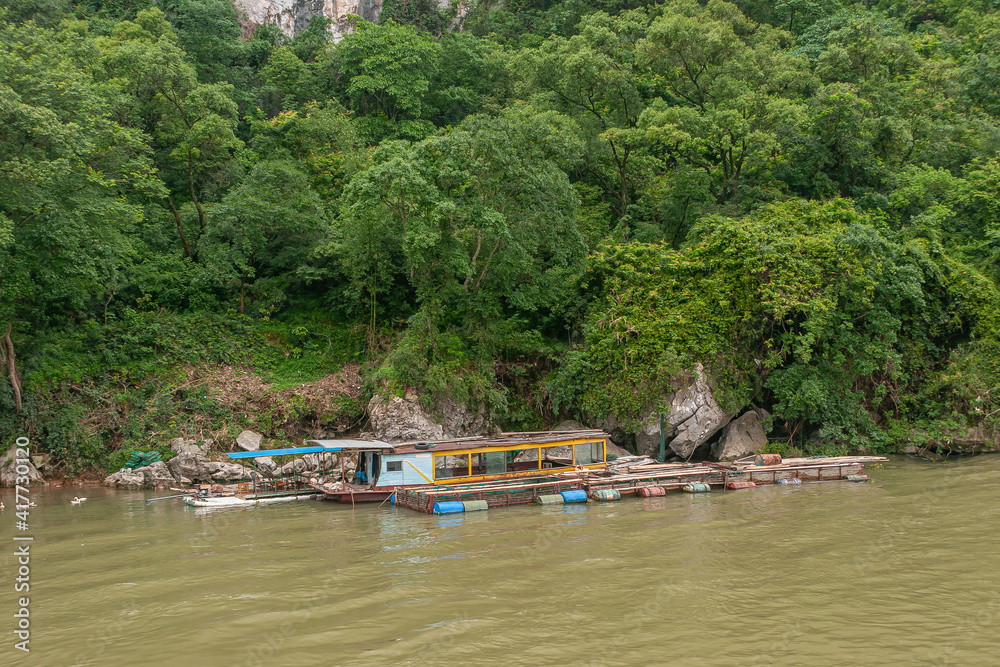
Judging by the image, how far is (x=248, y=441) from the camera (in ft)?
82.8

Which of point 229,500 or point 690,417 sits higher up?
point 690,417

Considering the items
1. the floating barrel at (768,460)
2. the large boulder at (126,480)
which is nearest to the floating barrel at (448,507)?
Answer: the floating barrel at (768,460)

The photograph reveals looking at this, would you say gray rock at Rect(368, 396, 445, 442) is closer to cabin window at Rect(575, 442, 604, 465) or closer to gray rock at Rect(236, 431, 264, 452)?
gray rock at Rect(236, 431, 264, 452)

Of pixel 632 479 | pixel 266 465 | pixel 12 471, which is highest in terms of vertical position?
pixel 12 471

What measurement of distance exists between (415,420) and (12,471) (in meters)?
13.8

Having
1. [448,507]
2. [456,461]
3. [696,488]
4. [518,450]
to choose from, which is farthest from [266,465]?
[696,488]

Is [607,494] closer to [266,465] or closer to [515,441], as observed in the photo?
[515,441]

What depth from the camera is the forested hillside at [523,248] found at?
2481 centimetres

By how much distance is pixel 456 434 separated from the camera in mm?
25812

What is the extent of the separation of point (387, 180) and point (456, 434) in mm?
9695

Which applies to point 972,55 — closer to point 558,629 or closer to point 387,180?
point 387,180

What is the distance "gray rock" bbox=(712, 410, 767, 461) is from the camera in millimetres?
25156

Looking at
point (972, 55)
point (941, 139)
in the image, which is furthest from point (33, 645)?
point (972, 55)

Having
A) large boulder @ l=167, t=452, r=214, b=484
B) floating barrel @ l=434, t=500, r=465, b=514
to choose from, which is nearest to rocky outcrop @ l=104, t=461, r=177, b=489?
large boulder @ l=167, t=452, r=214, b=484
